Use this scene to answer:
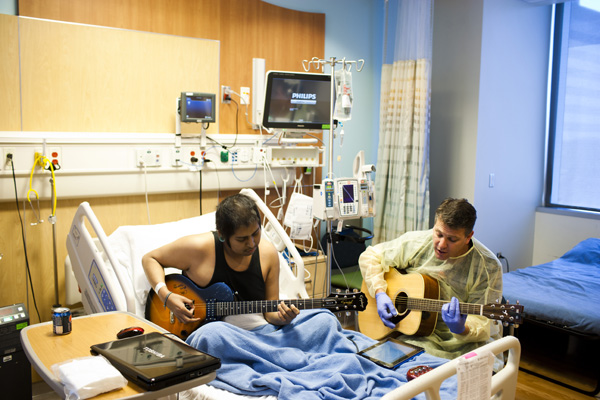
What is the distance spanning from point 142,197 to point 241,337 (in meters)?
1.72

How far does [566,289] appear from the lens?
3.76 meters

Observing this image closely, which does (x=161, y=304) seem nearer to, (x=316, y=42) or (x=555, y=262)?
(x=316, y=42)

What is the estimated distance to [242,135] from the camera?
388cm

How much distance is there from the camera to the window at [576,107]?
4.79 metres

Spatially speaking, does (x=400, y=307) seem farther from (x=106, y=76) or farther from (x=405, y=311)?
(x=106, y=76)

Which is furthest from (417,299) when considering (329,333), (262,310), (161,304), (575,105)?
(575,105)

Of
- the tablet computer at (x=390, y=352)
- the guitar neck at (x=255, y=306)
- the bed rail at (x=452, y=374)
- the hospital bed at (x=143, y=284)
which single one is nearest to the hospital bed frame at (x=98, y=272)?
the hospital bed at (x=143, y=284)

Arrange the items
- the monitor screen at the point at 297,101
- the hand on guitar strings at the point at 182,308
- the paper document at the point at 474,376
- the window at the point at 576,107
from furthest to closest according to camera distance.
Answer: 1. the window at the point at 576,107
2. the monitor screen at the point at 297,101
3. the hand on guitar strings at the point at 182,308
4. the paper document at the point at 474,376

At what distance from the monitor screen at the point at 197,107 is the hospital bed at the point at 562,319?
7.83 feet

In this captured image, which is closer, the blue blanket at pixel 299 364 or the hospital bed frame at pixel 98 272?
the blue blanket at pixel 299 364

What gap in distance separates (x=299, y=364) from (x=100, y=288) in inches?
41.1

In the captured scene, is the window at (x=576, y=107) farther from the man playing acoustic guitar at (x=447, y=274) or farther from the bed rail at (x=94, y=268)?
the bed rail at (x=94, y=268)

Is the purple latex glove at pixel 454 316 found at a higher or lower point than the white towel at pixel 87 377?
lower

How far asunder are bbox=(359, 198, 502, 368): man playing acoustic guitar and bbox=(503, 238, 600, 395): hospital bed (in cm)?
103
